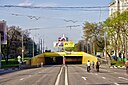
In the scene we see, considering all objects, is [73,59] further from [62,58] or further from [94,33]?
[94,33]

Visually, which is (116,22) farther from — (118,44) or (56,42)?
(56,42)

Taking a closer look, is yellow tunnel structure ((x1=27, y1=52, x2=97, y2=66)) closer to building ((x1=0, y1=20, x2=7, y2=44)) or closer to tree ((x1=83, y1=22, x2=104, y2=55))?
tree ((x1=83, y1=22, x2=104, y2=55))

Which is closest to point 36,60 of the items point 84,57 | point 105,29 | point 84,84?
point 84,57

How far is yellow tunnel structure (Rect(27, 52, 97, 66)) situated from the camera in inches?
4829

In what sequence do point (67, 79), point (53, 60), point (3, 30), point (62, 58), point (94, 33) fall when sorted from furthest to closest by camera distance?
point (53, 60), point (62, 58), point (94, 33), point (3, 30), point (67, 79)

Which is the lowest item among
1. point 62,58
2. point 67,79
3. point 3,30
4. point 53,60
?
point 67,79

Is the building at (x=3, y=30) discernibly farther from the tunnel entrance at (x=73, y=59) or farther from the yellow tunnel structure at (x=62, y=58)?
the tunnel entrance at (x=73, y=59)

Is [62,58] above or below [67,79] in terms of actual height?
above

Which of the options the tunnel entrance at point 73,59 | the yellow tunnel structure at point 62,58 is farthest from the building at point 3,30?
the tunnel entrance at point 73,59

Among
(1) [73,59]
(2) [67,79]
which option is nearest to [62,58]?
(1) [73,59]

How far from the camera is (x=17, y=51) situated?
387ft

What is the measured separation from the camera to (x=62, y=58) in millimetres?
138375

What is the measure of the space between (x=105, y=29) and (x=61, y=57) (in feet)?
164

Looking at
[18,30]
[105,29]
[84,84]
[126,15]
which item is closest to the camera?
[84,84]
